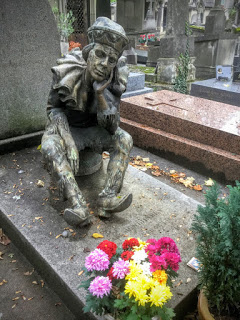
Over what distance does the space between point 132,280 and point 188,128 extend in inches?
131

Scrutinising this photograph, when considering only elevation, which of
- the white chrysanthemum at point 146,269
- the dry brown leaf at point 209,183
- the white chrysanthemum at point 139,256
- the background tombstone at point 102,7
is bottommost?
the dry brown leaf at point 209,183

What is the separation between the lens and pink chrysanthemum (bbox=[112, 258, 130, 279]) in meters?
1.70

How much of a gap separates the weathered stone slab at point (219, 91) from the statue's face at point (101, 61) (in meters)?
5.78

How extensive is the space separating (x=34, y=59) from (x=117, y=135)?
1859 millimetres

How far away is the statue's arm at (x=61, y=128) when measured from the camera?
9.23 ft

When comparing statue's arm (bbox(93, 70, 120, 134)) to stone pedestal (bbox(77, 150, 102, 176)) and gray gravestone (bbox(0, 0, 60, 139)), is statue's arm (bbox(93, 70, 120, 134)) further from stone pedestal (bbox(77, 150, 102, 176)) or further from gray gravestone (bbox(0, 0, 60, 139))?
gray gravestone (bbox(0, 0, 60, 139))

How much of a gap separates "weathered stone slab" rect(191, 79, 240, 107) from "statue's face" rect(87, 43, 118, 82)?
5.78m

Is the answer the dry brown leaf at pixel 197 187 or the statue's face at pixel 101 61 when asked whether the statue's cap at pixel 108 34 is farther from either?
the dry brown leaf at pixel 197 187

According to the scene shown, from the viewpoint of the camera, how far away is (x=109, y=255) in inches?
72.2

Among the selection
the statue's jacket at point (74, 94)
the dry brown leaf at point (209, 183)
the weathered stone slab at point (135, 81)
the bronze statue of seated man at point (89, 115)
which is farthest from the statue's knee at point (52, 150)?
the weathered stone slab at point (135, 81)

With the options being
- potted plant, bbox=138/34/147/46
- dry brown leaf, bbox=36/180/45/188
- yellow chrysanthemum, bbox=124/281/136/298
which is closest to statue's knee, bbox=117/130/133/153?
dry brown leaf, bbox=36/180/45/188

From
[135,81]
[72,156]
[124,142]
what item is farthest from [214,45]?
[72,156]

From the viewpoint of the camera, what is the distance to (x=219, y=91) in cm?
788

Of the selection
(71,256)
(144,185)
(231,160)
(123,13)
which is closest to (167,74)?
(231,160)
